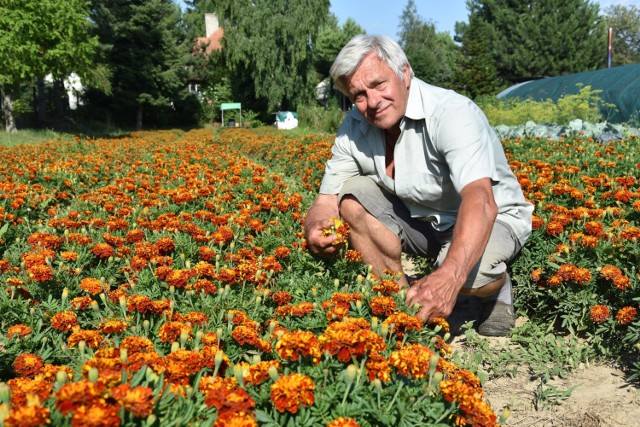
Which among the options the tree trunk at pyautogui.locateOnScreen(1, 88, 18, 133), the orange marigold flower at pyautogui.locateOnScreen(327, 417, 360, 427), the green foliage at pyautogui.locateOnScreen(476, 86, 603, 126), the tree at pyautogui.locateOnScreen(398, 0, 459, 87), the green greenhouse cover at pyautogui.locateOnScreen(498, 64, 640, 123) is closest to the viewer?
the orange marigold flower at pyautogui.locateOnScreen(327, 417, 360, 427)

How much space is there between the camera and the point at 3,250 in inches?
157

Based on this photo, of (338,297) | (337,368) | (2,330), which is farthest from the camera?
(2,330)

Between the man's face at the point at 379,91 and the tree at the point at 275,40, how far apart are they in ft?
94.8

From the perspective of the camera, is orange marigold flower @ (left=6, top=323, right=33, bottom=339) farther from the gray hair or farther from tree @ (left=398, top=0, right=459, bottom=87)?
tree @ (left=398, top=0, right=459, bottom=87)

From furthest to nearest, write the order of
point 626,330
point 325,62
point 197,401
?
point 325,62
point 626,330
point 197,401

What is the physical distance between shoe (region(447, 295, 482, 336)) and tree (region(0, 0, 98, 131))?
731 inches

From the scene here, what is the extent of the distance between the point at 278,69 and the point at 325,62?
52.4 ft

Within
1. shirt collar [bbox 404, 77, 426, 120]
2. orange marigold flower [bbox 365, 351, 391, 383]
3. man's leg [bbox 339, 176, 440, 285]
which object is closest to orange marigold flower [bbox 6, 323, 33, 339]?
orange marigold flower [bbox 365, 351, 391, 383]

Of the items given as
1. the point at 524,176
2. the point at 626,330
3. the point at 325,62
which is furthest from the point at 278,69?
the point at 626,330

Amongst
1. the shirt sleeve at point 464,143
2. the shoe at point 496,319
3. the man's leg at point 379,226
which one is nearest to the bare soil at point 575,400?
the shoe at point 496,319

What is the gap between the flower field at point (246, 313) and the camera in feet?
4.77

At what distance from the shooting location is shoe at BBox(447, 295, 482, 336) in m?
3.55

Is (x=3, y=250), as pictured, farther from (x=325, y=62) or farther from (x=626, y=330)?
(x=325, y=62)

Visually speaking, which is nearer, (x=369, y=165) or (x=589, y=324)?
(x=589, y=324)
